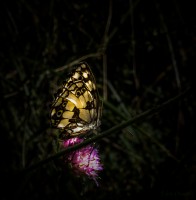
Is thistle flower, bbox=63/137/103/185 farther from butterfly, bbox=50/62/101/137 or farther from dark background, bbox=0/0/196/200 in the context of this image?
dark background, bbox=0/0/196/200

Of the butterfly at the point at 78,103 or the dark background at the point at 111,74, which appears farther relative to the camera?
the dark background at the point at 111,74

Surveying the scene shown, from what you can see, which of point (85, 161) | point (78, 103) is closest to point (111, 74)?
point (78, 103)

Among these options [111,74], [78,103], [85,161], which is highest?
[111,74]

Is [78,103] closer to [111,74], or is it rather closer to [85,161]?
[85,161]

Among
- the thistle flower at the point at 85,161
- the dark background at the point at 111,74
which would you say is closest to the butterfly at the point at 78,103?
the thistle flower at the point at 85,161

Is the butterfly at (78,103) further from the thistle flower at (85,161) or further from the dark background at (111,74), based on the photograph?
the dark background at (111,74)

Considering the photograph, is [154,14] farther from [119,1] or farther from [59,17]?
[59,17]

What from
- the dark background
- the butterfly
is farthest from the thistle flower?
the dark background
